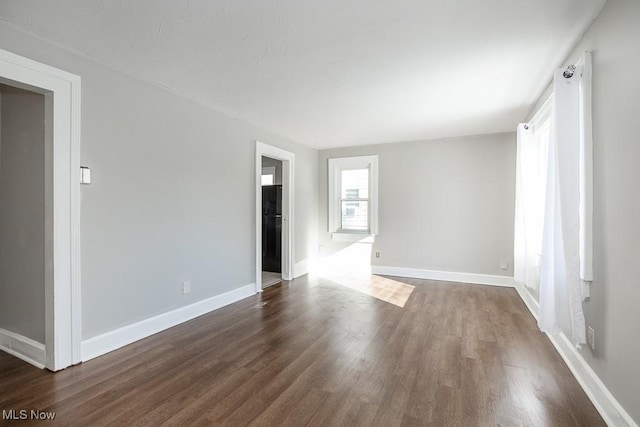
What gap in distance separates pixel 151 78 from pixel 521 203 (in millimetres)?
4084

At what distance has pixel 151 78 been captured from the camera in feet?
9.00

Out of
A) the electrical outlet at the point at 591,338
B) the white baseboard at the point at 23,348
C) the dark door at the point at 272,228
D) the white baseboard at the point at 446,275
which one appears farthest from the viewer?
the dark door at the point at 272,228

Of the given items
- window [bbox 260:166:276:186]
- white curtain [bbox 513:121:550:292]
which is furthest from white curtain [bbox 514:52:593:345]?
window [bbox 260:166:276:186]

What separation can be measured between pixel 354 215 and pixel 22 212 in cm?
455

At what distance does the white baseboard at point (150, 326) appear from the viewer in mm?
2432

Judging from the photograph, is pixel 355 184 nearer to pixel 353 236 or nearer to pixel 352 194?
pixel 352 194

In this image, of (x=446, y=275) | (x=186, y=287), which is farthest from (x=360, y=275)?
(x=186, y=287)

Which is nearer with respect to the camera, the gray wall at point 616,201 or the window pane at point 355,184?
the gray wall at point 616,201

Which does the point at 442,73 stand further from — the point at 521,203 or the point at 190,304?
the point at 190,304

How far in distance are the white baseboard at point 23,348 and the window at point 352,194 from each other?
431cm

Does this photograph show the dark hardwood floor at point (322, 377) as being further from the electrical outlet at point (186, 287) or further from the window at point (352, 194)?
the window at point (352, 194)

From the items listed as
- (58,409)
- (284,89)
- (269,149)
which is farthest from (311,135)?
(58,409)

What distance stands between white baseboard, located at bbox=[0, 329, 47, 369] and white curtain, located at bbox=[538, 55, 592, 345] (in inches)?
146

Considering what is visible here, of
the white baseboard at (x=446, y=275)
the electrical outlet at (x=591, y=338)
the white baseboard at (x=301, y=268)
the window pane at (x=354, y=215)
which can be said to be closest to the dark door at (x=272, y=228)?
the white baseboard at (x=301, y=268)
